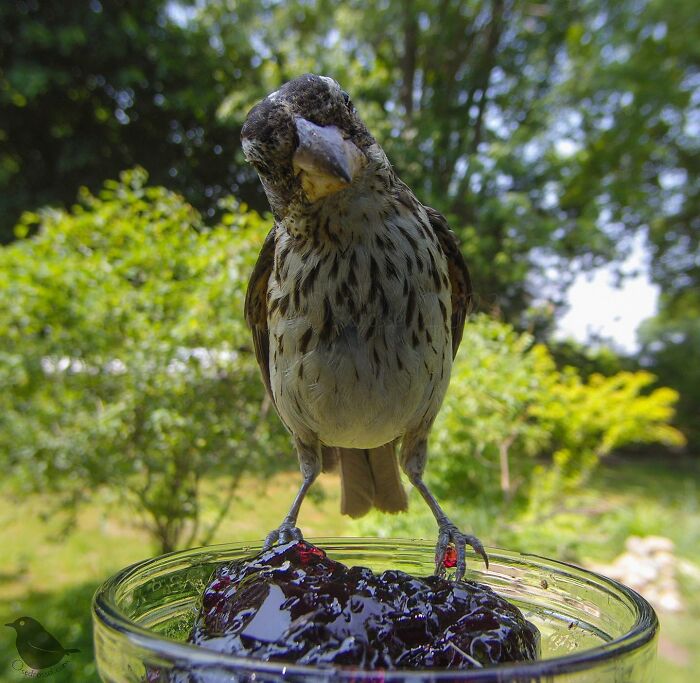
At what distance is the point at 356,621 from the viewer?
0.57 metres

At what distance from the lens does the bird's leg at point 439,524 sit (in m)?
0.87

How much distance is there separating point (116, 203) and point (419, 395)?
10.4 ft

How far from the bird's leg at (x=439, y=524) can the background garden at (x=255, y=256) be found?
1.91ft

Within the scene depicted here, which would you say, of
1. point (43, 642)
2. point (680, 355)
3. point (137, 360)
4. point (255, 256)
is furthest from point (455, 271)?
point (680, 355)

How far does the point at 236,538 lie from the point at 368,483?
8.71ft

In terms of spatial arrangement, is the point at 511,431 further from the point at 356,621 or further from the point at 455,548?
the point at 356,621

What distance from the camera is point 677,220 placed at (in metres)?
8.93

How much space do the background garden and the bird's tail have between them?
Result: 1.99 feet

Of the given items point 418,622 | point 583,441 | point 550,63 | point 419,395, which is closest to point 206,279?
point 419,395

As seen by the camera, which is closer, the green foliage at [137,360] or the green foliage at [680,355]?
the green foliage at [137,360]

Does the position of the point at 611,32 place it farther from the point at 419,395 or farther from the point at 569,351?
the point at 419,395

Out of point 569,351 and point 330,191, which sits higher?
point 569,351

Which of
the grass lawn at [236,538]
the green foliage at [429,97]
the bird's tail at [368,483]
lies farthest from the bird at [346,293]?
the green foliage at [429,97]

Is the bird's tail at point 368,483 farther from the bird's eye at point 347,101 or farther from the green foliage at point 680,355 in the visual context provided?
the green foliage at point 680,355
